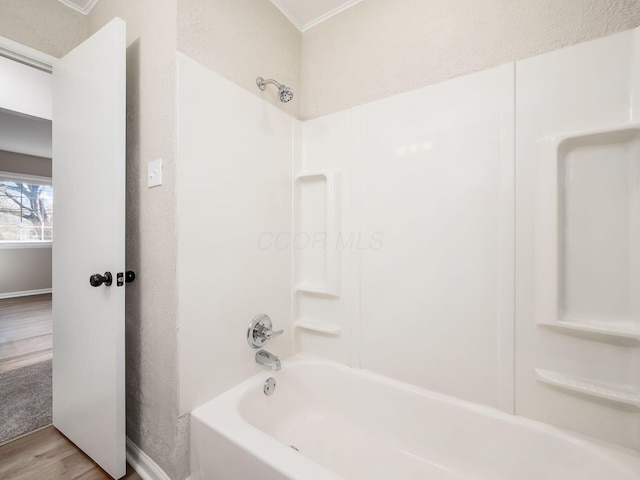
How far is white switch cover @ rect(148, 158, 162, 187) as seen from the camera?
1.13 metres

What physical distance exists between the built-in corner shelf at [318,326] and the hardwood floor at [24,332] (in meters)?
2.46

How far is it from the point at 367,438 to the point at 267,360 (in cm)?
65

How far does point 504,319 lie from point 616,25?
1.16 meters

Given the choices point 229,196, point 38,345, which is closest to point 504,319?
Answer: point 229,196

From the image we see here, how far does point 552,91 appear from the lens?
1027 mm

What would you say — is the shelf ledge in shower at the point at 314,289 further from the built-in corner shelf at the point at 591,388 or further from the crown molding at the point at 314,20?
the crown molding at the point at 314,20

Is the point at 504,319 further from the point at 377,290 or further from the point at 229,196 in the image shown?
the point at 229,196

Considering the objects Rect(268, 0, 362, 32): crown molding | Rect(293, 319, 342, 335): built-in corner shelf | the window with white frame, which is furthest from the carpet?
the window with white frame

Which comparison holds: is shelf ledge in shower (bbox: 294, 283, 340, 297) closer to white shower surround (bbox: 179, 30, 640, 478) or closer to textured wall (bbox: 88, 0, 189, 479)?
white shower surround (bbox: 179, 30, 640, 478)

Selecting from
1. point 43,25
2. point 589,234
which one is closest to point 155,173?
point 43,25

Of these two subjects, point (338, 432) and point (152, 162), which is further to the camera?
point (338, 432)

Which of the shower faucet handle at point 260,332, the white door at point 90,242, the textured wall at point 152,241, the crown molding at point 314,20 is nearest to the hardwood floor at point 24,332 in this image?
the white door at point 90,242

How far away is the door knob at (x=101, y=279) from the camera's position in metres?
1.15

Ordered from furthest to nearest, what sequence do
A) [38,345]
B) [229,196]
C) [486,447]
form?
1. [38,345]
2. [229,196]
3. [486,447]
